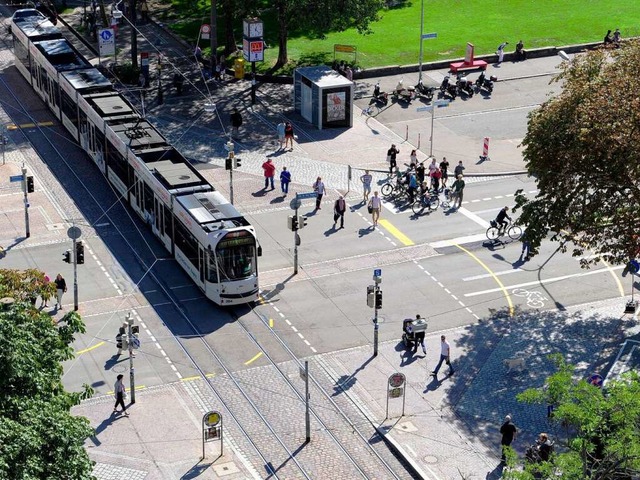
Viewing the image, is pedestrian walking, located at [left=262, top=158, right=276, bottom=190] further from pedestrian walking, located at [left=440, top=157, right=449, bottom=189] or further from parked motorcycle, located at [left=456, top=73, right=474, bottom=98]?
parked motorcycle, located at [left=456, top=73, right=474, bottom=98]

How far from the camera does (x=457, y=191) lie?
55.4 metres

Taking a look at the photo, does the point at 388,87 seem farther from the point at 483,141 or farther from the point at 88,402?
the point at 88,402

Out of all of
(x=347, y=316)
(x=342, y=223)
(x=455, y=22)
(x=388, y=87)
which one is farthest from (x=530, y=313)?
(x=455, y=22)

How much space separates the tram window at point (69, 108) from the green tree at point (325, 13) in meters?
13.7

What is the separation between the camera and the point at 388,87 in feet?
237

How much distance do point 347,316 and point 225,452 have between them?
32.7 feet

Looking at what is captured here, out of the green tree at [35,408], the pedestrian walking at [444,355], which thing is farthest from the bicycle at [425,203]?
the green tree at [35,408]

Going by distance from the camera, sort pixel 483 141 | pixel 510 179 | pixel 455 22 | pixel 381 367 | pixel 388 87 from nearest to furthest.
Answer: pixel 381 367, pixel 510 179, pixel 483 141, pixel 388 87, pixel 455 22

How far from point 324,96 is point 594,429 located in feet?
120

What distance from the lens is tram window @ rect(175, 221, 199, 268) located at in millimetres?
46500

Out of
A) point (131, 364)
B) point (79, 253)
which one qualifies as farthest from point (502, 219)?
point (131, 364)

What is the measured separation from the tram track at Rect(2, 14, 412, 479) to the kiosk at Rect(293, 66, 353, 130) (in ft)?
76.5

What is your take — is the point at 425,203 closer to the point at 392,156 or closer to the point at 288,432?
the point at 392,156

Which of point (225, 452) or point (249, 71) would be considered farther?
point (249, 71)
